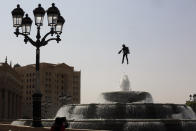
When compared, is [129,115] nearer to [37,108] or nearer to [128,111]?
[128,111]

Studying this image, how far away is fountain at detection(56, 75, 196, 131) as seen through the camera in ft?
70.1

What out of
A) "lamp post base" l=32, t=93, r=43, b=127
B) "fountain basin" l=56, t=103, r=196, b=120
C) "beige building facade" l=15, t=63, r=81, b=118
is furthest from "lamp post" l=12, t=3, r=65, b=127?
"beige building facade" l=15, t=63, r=81, b=118

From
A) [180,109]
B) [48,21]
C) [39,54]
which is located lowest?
[180,109]

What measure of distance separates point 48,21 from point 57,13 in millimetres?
516

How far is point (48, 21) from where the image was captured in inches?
721

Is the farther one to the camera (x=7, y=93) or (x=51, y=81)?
(x=51, y=81)

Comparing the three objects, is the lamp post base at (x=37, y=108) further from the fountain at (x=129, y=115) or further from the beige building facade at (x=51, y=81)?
the beige building facade at (x=51, y=81)

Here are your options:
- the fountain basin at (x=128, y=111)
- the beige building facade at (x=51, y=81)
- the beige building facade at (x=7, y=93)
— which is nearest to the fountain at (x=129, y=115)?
the fountain basin at (x=128, y=111)

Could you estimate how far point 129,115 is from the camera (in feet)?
83.7

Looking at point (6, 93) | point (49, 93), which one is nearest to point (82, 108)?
point (6, 93)

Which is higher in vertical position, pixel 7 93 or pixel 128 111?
pixel 7 93

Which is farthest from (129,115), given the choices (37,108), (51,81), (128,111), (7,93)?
(51,81)

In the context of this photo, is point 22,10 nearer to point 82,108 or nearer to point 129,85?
point 82,108

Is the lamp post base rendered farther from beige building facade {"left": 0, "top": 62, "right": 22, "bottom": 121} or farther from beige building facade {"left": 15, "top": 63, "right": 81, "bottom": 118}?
beige building facade {"left": 15, "top": 63, "right": 81, "bottom": 118}
